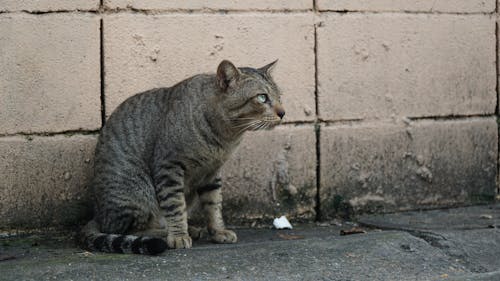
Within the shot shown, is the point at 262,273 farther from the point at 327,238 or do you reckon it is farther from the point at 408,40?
the point at 408,40

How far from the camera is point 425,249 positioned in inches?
187

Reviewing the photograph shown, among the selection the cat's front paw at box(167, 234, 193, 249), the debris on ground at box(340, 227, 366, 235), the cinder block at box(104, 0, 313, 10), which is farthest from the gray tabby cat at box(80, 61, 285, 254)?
the debris on ground at box(340, 227, 366, 235)

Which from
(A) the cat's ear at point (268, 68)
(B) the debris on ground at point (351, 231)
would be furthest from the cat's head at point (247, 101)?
(B) the debris on ground at point (351, 231)

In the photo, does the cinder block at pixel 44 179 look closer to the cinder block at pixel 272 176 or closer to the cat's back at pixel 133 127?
the cat's back at pixel 133 127

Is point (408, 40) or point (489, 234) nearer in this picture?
point (489, 234)

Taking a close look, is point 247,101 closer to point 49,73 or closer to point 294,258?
point 294,258

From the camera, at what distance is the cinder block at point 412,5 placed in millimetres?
5691

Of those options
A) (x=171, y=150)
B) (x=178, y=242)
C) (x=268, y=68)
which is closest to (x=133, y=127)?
(x=171, y=150)

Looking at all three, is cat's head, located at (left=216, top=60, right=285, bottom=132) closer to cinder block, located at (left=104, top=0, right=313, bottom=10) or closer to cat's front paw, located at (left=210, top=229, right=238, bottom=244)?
cat's front paw, located at (left=210, top=229, right=238, bottom=244)

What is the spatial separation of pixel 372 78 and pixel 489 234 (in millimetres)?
1468

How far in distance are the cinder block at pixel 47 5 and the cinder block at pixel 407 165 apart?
74.1 inches

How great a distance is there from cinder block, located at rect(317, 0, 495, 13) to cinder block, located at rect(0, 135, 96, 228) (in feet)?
6.58

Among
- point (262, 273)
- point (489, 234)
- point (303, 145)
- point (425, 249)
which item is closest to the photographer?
point (262, 273)

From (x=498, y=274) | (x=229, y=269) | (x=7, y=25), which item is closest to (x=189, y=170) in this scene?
(x=229, y=269)
